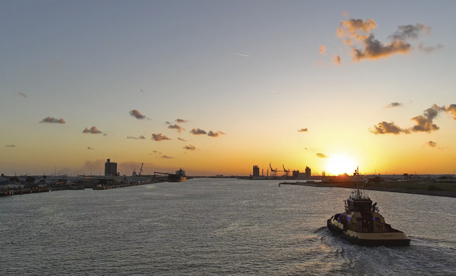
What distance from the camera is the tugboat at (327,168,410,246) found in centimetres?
4234

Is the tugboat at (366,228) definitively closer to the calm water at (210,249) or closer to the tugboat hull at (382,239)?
the tugboat hull at (382,239)

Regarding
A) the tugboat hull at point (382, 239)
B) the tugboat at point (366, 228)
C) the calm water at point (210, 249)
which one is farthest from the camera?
the tugboat at point (366, 228)

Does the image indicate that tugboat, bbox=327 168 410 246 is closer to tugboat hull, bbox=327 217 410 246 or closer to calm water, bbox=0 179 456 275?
tugboat hull, bbox=327 217 410 246

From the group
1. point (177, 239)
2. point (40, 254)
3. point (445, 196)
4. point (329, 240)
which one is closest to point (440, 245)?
point (329, 240)

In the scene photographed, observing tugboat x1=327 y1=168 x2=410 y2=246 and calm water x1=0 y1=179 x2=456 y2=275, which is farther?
tugboat x1=327 y1=168 x2=410 y2=246

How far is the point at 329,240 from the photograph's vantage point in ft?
162

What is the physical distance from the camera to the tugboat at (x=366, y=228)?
42344 mm

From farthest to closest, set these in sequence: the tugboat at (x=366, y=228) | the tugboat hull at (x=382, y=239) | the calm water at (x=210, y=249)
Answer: the tugboat at (x=366, y=228), the tugboat hull at (x=382, y=239), the calm water at (x=210, y=249)

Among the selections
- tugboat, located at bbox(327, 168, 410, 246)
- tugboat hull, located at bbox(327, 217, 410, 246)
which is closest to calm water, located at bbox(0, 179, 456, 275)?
tugboat hull, located at bbox(327, 217, 410, 246)

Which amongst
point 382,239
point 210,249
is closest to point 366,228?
point 382,239

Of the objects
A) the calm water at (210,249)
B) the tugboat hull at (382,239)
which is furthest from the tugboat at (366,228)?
the calm water at (210,249)

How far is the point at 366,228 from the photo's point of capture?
46875mm

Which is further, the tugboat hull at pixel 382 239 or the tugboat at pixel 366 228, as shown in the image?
the tugboat at pixel 366 228

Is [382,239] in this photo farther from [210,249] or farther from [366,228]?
[210,249]
